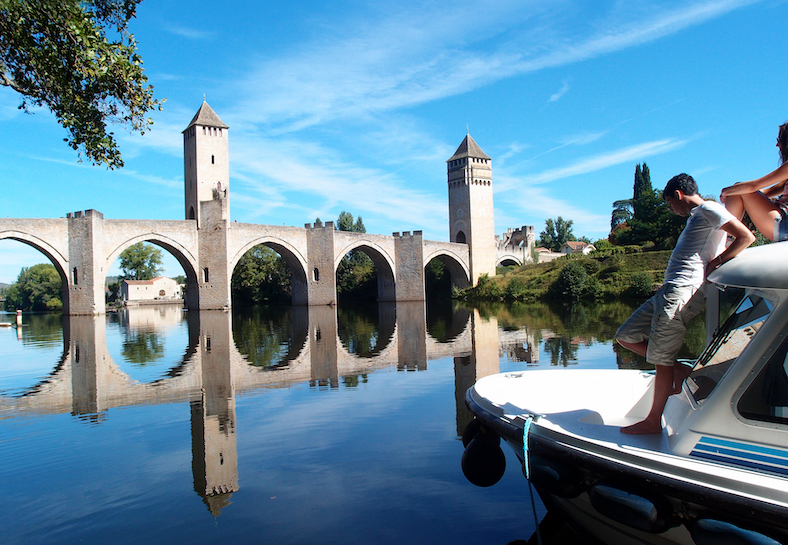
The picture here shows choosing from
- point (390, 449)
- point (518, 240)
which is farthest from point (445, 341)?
point (518, 240)

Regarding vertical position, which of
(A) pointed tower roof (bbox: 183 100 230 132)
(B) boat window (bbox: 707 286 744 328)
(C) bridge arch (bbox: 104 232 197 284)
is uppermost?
(A) pointed tower roof (bbox: 183 100 230 132)

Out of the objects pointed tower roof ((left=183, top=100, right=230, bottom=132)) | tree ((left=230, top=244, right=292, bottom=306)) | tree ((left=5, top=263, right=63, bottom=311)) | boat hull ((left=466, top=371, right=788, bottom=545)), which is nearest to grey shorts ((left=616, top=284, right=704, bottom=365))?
boat hull ((left=466, top=371, right=788, bottom=545))

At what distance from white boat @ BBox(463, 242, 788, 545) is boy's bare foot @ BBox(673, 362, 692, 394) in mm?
80

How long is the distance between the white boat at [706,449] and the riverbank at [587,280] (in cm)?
2920

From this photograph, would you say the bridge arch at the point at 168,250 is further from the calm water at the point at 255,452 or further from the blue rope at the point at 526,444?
the blue rope at the point at 526,444

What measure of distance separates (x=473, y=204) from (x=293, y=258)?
15.8m

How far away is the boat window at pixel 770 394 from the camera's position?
234 cm

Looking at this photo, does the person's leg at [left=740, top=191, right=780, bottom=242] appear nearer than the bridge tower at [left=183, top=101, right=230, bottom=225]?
Yes

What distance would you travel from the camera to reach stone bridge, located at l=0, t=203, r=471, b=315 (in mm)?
25594

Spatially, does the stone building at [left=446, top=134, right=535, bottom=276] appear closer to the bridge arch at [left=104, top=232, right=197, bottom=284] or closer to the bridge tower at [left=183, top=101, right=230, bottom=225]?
the bridge tower at [left=183, top=101, right=230, bottom=225]

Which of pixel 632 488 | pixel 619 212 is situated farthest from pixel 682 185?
pixel 619 212

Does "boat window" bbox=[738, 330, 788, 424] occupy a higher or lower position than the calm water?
higher

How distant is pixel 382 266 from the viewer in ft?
129

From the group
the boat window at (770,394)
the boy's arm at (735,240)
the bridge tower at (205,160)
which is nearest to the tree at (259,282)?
the bridge tower at (205,160)
